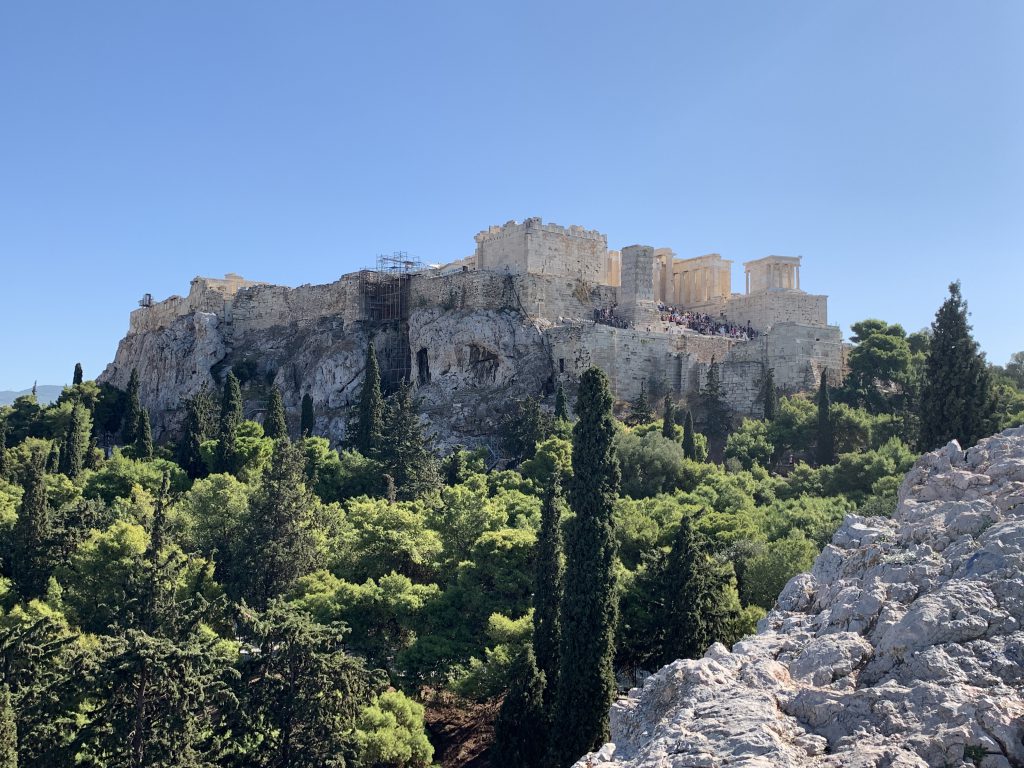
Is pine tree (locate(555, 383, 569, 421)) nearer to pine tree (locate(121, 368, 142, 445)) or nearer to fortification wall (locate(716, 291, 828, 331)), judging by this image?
fortification wall (locate(716, 291, 828, 331))

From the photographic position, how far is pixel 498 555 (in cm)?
2917

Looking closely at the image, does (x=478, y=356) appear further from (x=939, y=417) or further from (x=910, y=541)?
(x=910, y=541)

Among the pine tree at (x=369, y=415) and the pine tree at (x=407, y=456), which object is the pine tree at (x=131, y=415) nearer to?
the pine tree at (x=369, y=415)

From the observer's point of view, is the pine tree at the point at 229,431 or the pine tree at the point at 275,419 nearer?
the pine tree at the point at 229,431

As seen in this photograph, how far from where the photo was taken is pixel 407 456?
41156 mm

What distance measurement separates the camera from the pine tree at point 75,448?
43.5 metres

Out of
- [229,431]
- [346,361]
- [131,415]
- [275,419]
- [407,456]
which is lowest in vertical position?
[407,456]

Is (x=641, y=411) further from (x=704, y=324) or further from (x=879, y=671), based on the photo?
(x=879, y=671)

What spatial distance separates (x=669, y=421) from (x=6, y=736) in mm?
30262

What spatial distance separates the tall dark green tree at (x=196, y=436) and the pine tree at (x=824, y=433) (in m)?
23.9

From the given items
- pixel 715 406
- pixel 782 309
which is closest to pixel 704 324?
pixel 782 309

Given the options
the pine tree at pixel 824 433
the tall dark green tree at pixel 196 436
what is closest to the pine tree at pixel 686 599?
the pine tree at pixel 824 433

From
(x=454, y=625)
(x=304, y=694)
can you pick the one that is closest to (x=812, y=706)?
(x=304, y=694)

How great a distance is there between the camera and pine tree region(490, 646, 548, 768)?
22.0 meters
